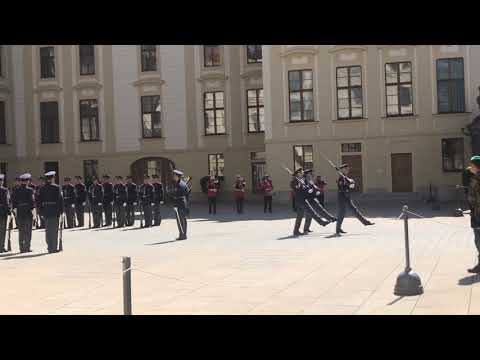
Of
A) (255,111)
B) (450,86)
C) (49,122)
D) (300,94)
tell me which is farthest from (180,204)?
(49,122)

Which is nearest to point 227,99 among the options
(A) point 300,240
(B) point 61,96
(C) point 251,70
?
(C) point 251,70

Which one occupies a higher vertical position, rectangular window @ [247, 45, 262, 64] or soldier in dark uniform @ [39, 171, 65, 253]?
rectangular window @ [247, 45, 262, 64]

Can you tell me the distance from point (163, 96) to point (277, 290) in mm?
30124

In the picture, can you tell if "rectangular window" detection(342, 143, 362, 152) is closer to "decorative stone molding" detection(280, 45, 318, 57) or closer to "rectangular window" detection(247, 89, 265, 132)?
"decorative stone molding" detection(280, 45, 318, 57)

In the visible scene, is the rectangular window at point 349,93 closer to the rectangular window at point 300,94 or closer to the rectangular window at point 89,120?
the rectangular window at point 300,94

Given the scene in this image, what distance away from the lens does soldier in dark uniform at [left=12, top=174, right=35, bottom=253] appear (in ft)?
53.2

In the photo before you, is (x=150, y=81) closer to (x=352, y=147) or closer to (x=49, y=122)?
(x=49, y=122)

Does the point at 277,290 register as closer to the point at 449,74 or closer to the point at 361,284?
the point at 361,284

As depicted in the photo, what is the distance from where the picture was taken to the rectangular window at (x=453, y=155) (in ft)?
104

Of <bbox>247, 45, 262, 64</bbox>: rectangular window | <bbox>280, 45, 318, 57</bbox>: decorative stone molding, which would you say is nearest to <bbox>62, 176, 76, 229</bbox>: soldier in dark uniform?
<bbox>280, 45, 318, 57</bbox>: decorative stone molding

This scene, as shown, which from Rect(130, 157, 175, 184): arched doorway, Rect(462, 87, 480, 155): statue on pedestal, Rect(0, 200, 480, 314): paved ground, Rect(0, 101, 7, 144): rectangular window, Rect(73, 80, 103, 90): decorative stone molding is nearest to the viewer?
Rect(0, 200, 480, 314): paved ground

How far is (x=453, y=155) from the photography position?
105 ft

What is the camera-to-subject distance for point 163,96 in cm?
3888

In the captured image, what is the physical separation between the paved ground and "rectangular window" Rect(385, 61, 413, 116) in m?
13.2
